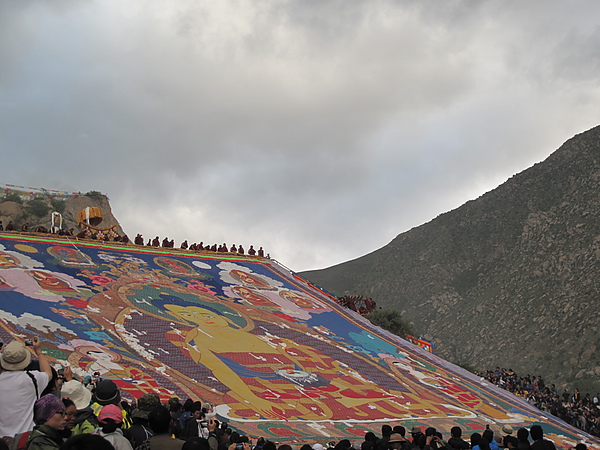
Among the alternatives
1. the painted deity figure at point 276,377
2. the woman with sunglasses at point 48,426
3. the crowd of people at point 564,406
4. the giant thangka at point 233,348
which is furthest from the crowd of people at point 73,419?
the crowd of people at point 564,406

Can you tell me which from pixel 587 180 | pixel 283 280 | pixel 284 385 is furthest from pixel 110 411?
pixel 587 180

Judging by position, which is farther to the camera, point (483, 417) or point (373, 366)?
point (373, 366)

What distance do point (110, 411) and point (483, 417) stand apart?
547 inches

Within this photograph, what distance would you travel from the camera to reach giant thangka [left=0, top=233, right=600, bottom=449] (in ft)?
44.2

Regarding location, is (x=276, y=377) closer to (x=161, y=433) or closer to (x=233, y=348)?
(x=233, y=348)

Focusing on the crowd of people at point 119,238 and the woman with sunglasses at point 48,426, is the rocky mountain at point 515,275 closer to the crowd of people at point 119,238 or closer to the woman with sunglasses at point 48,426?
the crowd of people at point 119,238

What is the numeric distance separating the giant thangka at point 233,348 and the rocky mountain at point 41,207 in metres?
24.2

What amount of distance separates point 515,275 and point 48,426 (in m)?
53.4

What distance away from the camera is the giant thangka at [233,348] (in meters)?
13.5

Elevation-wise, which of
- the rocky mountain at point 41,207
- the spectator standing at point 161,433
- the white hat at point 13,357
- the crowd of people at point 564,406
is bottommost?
the crowd of people at point 564,406

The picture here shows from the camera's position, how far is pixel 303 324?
805 inches

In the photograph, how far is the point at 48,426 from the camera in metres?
4.06

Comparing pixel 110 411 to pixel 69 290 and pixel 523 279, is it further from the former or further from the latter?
pixel 523 279

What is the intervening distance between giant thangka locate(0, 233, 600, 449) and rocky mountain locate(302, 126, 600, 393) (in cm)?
2085
